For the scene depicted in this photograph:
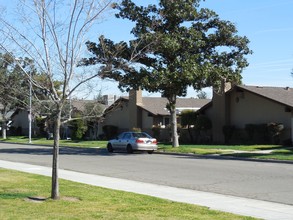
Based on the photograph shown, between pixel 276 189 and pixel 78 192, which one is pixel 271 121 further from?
pixel 78 192

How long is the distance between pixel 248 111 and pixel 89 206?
33.0 metres

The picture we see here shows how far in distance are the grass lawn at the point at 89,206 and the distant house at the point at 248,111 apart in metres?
26.8

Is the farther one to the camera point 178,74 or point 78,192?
point 178,74

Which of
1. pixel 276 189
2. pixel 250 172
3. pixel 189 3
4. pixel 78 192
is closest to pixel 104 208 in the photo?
pixel 78 192

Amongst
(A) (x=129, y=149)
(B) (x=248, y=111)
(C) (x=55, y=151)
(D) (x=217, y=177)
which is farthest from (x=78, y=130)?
(C) (x=55, y=151)

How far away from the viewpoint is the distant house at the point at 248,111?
37.8 m

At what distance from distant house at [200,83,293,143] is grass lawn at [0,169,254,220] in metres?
26.8

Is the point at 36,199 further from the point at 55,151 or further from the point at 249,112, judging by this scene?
the point at 249,112

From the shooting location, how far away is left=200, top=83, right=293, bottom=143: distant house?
37.8 meters

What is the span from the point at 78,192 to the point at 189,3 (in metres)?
21.7

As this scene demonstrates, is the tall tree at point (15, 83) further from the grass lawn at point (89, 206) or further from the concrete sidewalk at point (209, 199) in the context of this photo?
the concrete sidewalk at point (209, 199)

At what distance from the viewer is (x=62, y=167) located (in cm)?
2116

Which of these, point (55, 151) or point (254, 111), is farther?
point (254, 111)

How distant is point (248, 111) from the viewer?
41219 mm
